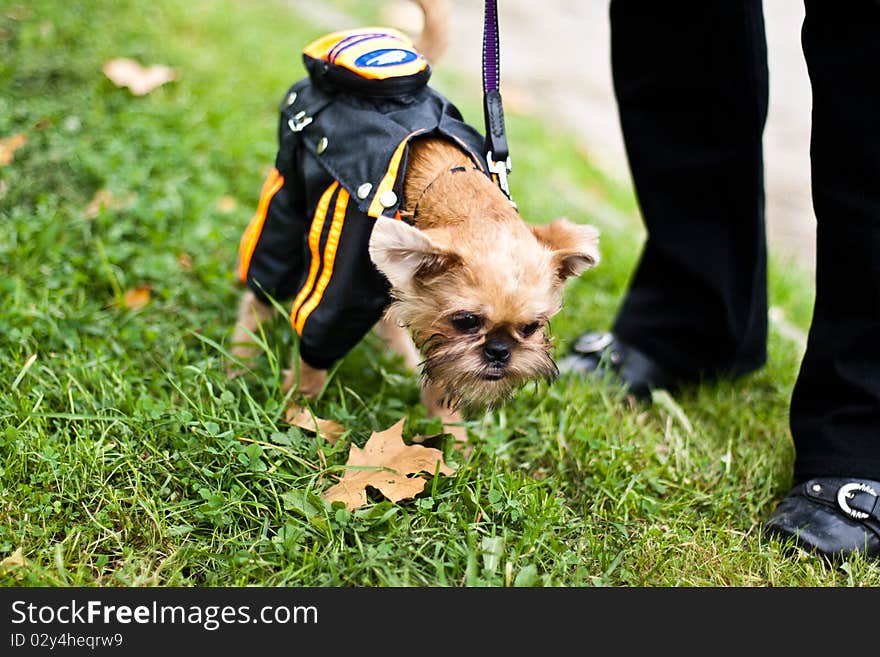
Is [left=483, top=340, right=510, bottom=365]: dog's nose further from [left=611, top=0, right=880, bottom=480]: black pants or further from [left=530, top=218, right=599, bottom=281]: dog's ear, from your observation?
[left=611, top=0, right=880, bottom=480]: black pants

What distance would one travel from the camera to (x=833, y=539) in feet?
9.32

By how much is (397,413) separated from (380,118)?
1.04m

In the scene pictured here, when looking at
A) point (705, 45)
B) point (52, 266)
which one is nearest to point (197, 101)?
point (52, 266)

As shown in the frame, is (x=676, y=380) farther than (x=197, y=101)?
No

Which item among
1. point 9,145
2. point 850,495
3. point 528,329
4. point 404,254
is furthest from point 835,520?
point 9,145

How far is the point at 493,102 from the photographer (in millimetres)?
2756

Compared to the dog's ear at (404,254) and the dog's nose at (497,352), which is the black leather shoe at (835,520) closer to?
the dog's nose at (497,352)

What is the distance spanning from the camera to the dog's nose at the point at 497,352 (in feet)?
8.36

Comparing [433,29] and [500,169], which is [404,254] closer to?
[500,169]

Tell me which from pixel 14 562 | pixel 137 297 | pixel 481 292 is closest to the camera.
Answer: pixel 14 562

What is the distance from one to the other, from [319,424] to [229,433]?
0.30 metres

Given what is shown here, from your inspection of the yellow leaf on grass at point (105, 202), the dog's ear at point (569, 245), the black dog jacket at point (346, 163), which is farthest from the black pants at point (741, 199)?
the yellow leaf on grass at point (105, 202)

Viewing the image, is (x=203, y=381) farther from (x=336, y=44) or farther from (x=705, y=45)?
(x=705, y=45)

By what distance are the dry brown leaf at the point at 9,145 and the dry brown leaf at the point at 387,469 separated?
7.90 feet
